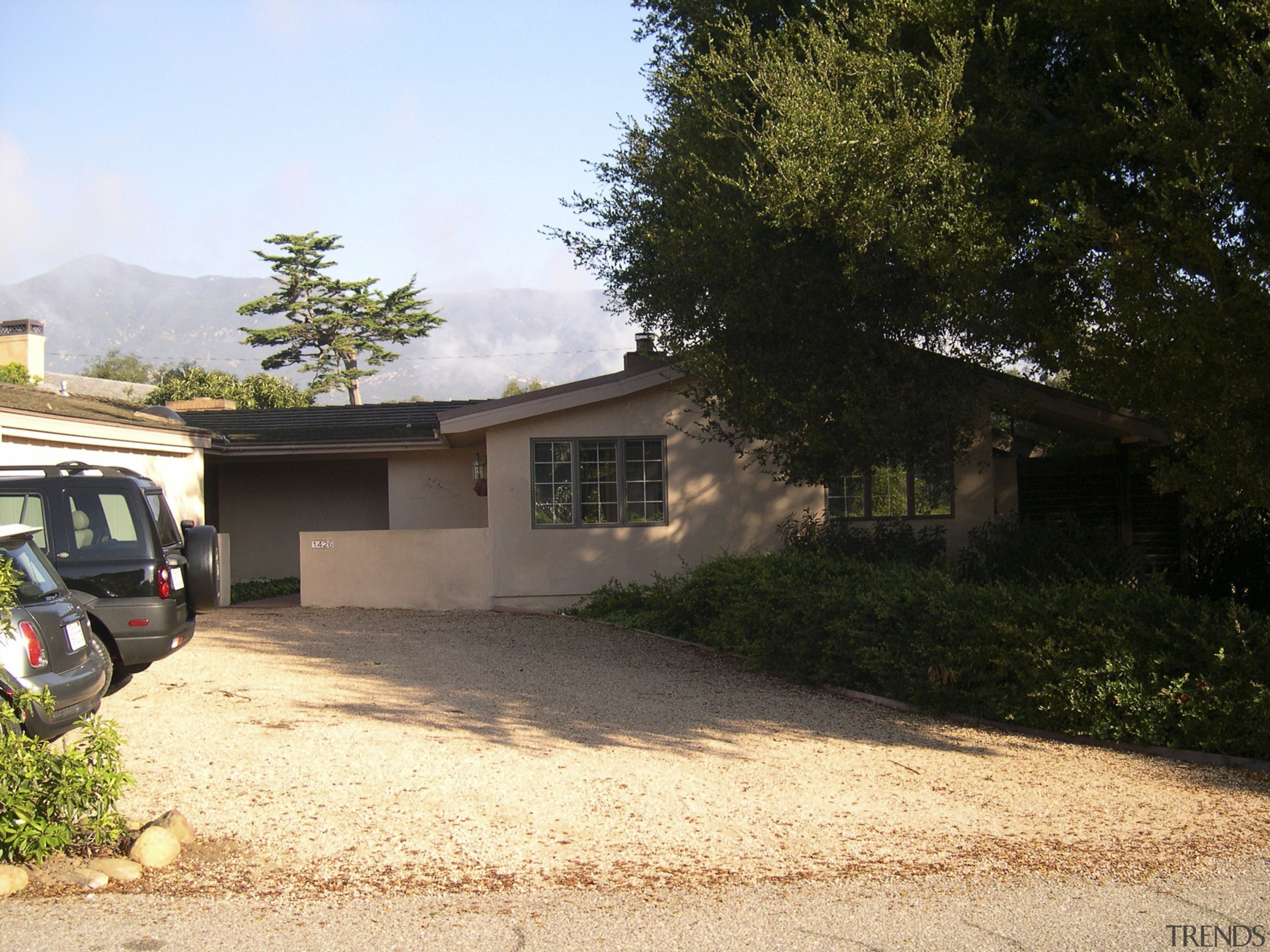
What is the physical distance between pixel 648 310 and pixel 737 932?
984 centimetres

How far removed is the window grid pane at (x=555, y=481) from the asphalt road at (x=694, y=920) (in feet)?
34.8

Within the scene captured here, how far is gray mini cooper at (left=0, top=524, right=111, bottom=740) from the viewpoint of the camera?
18.2ft

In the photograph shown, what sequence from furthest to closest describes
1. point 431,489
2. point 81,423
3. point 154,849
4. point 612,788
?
point 431,489, point 81,423, point 612,788, point 154,849

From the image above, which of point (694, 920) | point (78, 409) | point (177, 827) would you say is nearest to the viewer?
point (694, 920)

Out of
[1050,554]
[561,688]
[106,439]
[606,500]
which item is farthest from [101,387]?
[1050,554]

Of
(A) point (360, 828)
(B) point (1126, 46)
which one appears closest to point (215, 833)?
(A) point (360, 828)

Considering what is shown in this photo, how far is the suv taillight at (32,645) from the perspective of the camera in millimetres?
5648

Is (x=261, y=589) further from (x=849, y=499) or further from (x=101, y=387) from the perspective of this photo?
(x=101, y=387)

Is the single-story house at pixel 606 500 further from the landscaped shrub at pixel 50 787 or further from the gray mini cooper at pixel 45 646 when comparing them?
the landscaped shrub at pixel 50 787

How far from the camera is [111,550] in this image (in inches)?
344

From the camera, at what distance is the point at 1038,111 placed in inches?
421

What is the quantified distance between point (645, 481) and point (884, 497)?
365cm

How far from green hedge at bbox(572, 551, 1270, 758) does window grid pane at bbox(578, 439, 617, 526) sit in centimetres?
520

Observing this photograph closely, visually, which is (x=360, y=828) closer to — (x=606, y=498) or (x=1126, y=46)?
(x=1126, y=46)
